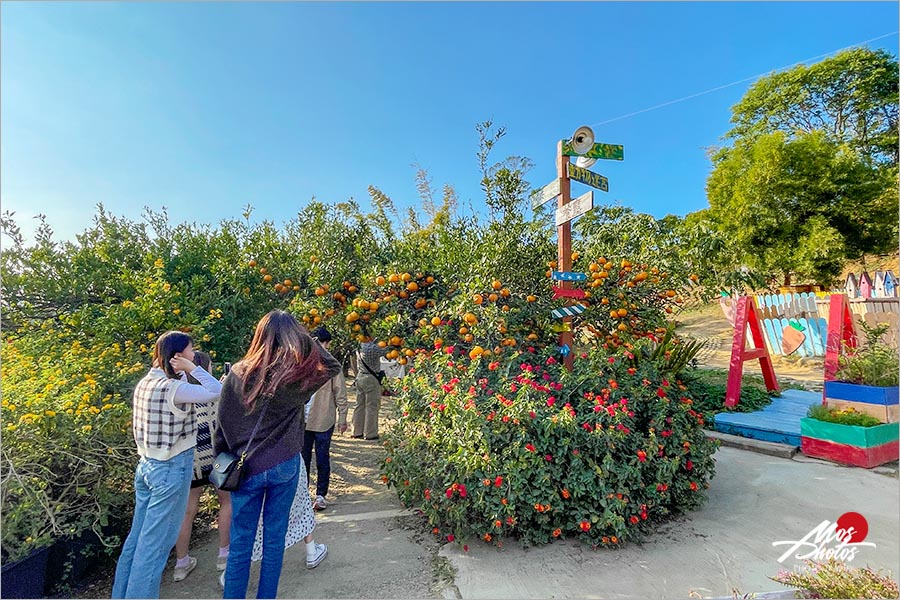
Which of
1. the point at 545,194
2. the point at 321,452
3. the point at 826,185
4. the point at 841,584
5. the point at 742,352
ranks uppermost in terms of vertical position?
the point at 826,185

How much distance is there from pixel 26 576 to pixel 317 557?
1329 millimetres

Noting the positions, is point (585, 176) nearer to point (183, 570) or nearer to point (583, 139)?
point (583, 139)

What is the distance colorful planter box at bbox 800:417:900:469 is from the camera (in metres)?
3.52

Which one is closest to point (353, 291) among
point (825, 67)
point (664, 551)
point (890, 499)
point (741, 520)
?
point (664, 551)

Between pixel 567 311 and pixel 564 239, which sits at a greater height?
pixel 564 239

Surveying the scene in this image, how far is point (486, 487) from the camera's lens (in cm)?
247

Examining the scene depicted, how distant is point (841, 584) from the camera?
1.84 metres

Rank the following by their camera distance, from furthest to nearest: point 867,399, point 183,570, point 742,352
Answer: point 742,352, point 867,399, point 183,570

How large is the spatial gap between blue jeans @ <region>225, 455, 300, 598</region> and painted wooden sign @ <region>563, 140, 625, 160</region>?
2.69 metres

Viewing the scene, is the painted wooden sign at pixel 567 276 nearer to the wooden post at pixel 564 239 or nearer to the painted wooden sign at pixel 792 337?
the wooden post at pixel 564 239

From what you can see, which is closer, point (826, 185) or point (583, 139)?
point (583, 139)

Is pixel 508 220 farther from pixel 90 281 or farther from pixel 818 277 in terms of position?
pixel 818 277

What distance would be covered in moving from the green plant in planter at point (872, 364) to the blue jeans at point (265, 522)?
4.49 meters

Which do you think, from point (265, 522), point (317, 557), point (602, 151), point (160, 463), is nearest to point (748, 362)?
point (602, 151)
